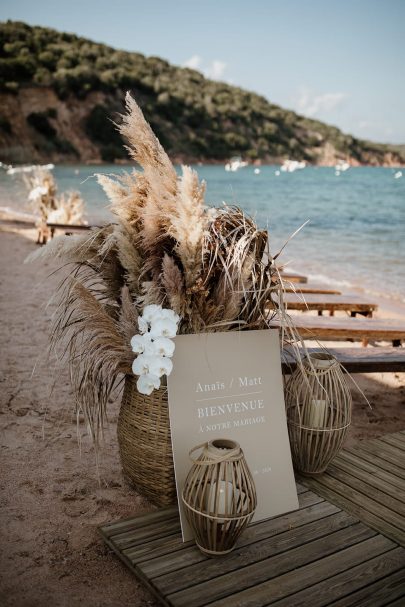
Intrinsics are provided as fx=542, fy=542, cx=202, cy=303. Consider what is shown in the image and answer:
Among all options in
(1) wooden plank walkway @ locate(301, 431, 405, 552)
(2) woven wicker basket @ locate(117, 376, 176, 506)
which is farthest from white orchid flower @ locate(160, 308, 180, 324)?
(1) wooden plank walkway @ locate(301, 431, 405, 552)

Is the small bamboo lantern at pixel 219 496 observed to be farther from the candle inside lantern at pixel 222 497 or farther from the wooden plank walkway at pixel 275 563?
the wooden plank walkway at pixel 275 563

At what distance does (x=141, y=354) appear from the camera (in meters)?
1.83

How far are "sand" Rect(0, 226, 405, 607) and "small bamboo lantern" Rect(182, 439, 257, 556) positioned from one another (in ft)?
0.97

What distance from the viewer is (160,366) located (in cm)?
178

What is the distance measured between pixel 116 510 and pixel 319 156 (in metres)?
70.0

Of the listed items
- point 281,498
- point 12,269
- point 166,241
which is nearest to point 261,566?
point 281,498

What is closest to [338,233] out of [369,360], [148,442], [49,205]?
[49,205]

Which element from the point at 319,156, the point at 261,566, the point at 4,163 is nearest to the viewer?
the point at 261,566

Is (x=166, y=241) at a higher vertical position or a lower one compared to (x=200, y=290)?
higher

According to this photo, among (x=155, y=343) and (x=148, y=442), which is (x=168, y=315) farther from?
(x=148, y=442)

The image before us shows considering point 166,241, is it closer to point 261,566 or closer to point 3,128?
point 261,566

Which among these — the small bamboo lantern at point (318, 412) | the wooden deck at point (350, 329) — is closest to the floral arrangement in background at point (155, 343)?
the small bamboo lantern at point (318, 412)

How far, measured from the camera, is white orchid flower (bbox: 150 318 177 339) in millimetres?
1785

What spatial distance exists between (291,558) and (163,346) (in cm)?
80
